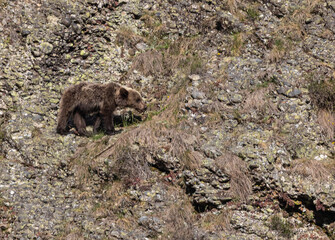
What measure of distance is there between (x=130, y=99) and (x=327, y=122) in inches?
163

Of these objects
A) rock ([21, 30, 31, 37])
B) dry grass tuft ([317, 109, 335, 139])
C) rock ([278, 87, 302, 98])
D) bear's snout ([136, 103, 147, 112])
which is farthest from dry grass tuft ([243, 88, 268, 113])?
rock ([21, 30, 31, 37])

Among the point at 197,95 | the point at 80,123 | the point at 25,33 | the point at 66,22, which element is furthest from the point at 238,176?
the point at 25,33

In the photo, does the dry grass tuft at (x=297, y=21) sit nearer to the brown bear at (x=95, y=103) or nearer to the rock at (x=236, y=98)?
the rock at (x=236, y=98)

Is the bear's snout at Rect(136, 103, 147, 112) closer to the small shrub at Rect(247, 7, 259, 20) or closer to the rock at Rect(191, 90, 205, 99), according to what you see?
the rock at Rect(191, 90, 205, 99)

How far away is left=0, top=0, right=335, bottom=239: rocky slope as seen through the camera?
27.0 ft

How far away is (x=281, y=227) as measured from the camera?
8117 millimetres

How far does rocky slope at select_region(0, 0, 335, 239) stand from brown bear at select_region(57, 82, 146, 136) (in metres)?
0.31

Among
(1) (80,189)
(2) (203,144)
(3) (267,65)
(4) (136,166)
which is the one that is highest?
(3) (267,65)

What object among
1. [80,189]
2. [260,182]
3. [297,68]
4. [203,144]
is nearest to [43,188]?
[80,189]

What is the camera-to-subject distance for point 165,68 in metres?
11.0

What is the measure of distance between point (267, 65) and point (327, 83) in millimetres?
1373

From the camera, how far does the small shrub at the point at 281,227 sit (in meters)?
8.11

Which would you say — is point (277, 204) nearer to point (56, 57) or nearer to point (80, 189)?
point (80, 189)

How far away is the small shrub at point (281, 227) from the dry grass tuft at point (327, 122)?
2.09m
